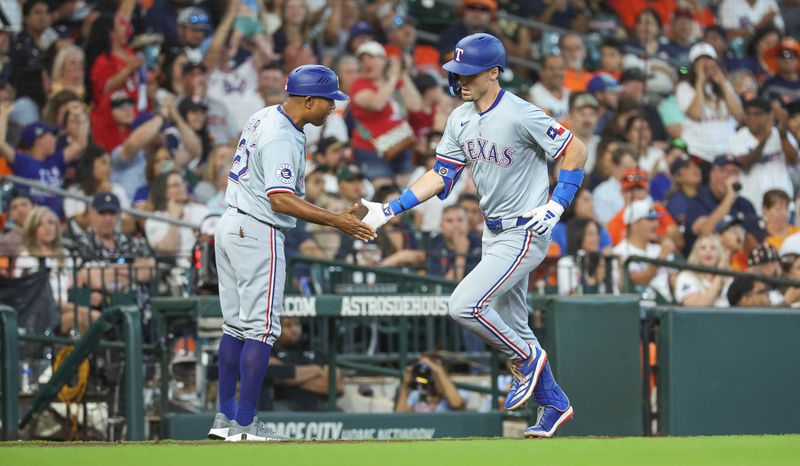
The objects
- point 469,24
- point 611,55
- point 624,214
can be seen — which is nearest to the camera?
point 624,214

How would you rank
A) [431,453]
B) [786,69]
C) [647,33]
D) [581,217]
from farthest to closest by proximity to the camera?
[647,33] → [786,69] → [581,217] → [431,453]

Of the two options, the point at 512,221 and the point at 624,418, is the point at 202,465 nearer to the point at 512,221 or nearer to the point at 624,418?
the point at 512,221

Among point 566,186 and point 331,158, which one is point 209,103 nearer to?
point 331,158

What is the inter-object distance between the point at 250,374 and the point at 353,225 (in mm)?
894

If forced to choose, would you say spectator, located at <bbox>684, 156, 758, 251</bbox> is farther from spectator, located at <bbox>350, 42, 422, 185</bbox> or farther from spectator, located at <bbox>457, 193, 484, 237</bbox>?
spectator, located at <bbox>350, 42, 422, 185</bbox>

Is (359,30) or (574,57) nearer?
(359,30)

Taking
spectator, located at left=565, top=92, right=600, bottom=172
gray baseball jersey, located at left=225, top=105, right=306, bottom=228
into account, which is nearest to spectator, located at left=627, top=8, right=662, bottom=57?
spectator, located at left=565, top=92, right=600, bottom=172

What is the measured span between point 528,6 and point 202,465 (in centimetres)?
1088

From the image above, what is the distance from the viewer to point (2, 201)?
36.3 ft

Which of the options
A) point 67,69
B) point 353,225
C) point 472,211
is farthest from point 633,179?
point 353,225

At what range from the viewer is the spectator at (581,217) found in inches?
464

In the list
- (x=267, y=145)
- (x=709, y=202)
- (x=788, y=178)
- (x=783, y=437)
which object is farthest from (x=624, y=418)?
(x=788, y=178)

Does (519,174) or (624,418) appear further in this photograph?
(624,418)

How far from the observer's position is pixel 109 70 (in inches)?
484
